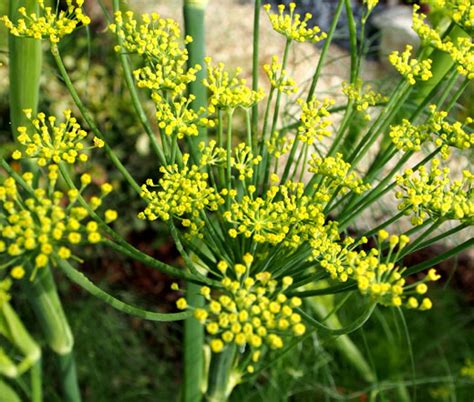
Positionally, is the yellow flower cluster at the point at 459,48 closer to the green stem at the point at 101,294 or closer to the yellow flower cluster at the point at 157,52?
the yellow flower cluster at the point at 157,52

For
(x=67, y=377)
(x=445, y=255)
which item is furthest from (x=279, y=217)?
(x=67, y=377)

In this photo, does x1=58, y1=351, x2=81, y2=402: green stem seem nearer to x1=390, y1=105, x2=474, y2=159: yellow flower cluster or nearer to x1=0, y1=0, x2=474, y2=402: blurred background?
x1=390, y1=105, x2=474, y2=159: yellow flower cluster

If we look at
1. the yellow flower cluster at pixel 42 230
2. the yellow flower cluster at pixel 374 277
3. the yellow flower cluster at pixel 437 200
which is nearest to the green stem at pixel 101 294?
the yellow flower cluster at pixel 42 230

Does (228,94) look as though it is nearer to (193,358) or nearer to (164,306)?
(193,358)

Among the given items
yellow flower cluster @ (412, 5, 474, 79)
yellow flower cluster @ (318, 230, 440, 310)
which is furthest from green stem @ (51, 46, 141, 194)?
yellow flower cluster @ (412, 5, 474, 79)

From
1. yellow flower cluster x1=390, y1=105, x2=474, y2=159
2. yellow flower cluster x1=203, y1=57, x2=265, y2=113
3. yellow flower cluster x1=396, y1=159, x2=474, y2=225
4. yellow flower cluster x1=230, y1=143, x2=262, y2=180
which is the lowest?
yellow flower cluster x1=230, y1=143, x2=262, y2=180
